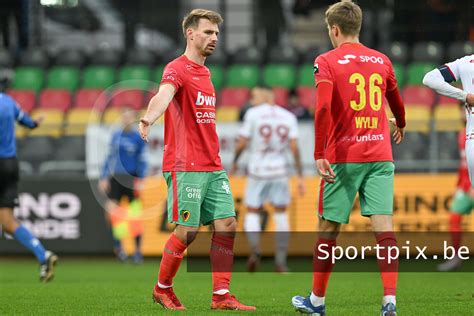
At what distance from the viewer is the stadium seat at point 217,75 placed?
2072 centimetres

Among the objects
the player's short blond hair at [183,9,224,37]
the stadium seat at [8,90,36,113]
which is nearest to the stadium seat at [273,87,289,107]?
the stadium seat at [8,90,36,113]

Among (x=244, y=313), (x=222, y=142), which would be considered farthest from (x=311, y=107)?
(x=244, y=313)

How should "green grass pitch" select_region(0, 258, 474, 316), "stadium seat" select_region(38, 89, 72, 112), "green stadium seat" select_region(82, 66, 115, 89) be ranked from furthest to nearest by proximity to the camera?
"green stadium seat" select_region(82, 66, 115, 89), "stadium seat" select_region(38, 89, 72, 112), "green grass pitch" select_region(0, 258, 474, 316)

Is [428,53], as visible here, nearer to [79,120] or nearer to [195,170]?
[79,120]

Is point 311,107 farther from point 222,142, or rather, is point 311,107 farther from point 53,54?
point 53,54

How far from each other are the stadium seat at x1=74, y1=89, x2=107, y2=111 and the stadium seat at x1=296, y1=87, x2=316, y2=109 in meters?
3.62

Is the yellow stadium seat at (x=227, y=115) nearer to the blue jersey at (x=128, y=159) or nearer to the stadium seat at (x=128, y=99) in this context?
the stadium seat at (x=128, y=99)

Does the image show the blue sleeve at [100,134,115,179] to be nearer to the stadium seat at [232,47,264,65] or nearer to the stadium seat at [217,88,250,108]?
the stadium seat at [217,88,250,108]

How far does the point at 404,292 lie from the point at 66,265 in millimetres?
6935

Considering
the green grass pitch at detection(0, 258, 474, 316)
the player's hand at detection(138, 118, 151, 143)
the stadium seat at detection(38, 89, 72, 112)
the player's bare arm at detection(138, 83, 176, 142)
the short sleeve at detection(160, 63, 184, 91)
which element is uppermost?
the short sleeve at detection(160, 63, 184, 91)

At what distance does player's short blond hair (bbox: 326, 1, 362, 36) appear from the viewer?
7.60 metres

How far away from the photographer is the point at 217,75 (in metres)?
20.8

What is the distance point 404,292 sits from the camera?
33.8 feet

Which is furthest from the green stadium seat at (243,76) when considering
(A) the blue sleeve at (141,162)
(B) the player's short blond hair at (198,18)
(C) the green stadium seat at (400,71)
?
(B) the player's short blond hair at (198,18)
